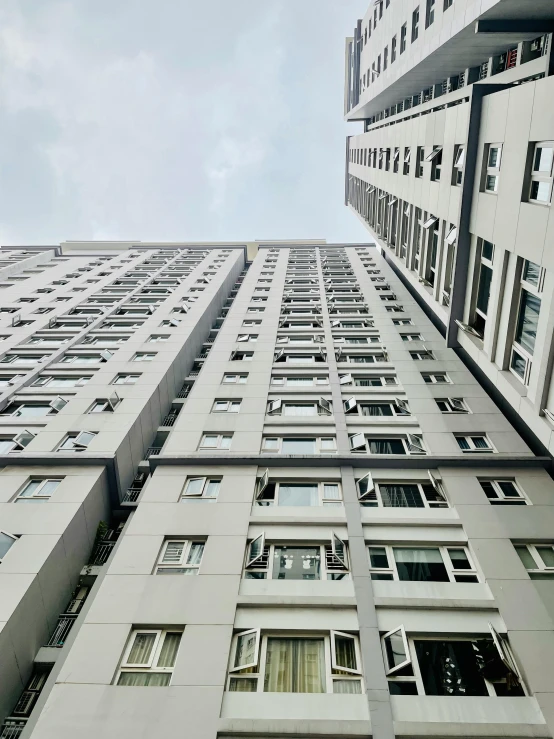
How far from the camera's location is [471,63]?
24312 mm

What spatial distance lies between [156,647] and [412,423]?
515 inches

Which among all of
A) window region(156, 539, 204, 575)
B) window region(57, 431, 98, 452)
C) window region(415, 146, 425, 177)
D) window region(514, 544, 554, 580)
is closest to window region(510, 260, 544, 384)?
window region(514, 544, 554, 580)

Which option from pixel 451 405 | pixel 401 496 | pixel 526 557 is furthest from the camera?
pixel 451 405

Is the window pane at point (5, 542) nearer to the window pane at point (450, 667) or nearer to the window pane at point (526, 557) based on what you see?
the window pane at point (450, 667)

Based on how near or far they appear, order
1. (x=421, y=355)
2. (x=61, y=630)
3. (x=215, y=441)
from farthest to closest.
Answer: (x=421, y=355)
(x=215, y=441)
(x=61, y=630)

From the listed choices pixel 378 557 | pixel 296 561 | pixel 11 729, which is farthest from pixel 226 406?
pixel 11 729

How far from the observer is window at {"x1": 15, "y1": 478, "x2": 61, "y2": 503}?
1538 centimetres

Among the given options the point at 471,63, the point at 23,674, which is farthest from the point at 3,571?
the point at 471,63

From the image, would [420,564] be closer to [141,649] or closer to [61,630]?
[141,649]

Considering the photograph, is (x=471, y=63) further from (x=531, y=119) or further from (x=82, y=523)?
(x=82, y=523)

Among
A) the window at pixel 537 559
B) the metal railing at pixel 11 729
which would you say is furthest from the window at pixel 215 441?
the window at pixel 537 559

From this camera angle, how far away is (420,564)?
493 inches

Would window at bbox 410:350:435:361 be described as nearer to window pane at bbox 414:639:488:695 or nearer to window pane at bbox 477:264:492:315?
window pane at bbox 477:264:492:315

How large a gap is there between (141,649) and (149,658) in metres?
0.38
